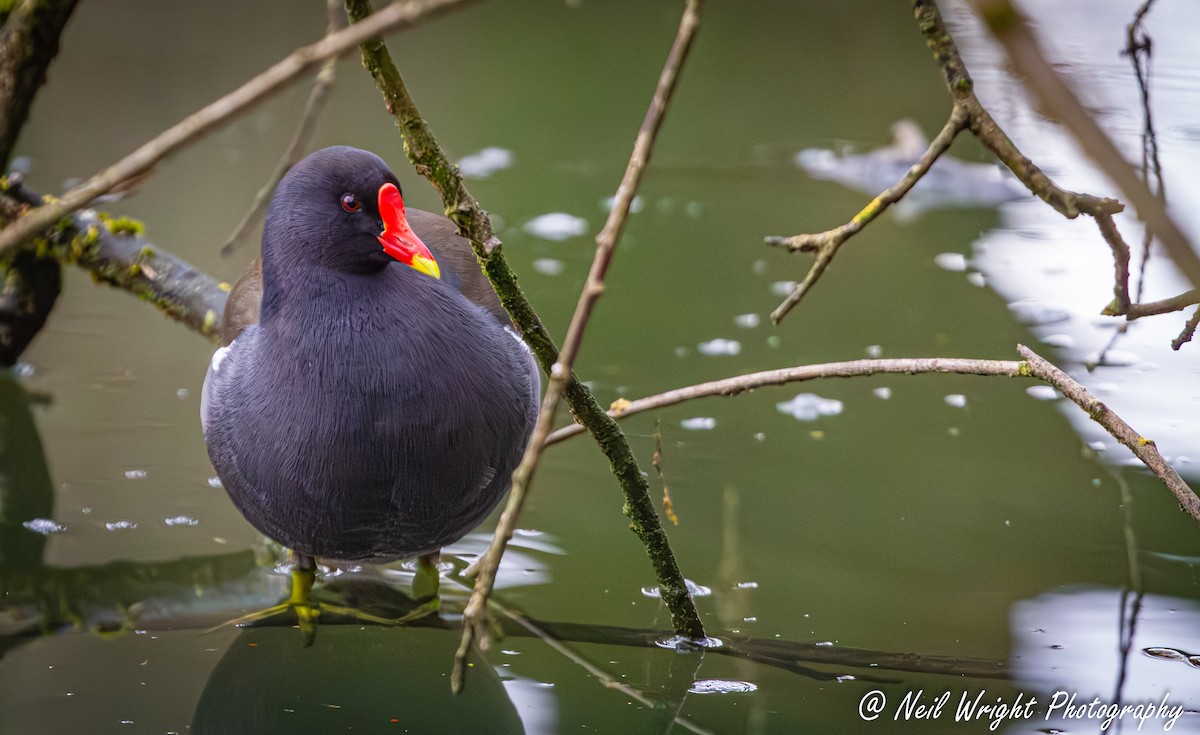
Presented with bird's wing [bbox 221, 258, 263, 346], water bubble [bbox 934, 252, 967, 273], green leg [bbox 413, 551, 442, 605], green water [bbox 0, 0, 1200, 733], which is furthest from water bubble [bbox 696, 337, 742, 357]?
bird's wing [bbox 221, 258, 263, 346]

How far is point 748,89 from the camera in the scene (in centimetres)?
472

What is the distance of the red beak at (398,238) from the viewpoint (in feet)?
5.24

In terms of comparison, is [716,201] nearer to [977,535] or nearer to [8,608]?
[977,535]

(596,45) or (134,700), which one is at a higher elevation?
(596,45)

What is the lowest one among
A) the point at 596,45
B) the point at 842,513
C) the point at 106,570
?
the point at 842,513

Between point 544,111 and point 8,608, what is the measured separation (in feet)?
9.72

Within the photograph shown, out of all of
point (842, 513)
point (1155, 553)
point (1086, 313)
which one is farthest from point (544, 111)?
point (1155, 553)

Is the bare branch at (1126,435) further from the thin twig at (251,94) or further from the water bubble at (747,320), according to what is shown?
the water bubble at (747,320)

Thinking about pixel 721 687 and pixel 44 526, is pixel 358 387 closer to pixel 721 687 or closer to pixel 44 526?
pixel 721 687

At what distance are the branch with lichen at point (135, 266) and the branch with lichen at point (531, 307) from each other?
125cm

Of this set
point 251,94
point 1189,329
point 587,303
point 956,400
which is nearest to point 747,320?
point 956,400

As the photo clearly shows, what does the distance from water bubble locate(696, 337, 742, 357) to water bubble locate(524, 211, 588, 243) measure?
0.72 meters

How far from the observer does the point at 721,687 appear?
1.64 meters

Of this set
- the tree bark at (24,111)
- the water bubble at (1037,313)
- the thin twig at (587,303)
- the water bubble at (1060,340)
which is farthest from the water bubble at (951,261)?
the thin twig at (587,303)
